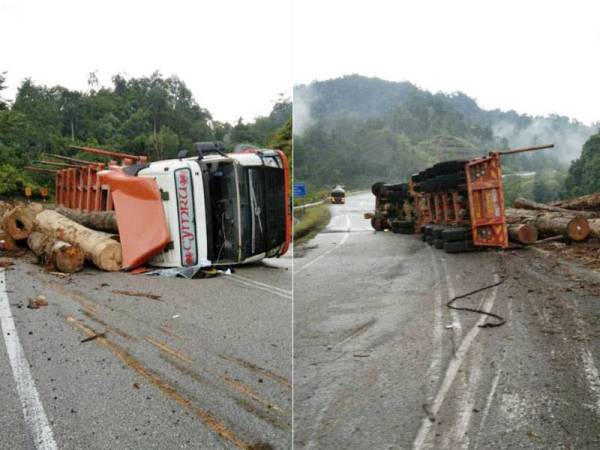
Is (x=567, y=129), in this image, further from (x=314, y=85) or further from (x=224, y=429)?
(x=224, y=429)

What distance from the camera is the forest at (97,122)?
51.9 feet

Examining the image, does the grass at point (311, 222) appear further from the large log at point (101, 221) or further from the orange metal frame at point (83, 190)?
the orange metal frame at point (83, 190)

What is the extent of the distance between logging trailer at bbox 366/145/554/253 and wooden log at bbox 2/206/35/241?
18.8 ft

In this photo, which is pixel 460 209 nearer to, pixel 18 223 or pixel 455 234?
pixel 455 234

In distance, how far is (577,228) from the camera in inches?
260

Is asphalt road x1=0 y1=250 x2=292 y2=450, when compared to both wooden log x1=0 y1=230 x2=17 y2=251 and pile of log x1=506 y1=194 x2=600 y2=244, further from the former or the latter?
pile of log x1=506 y1=194 x2=600 y2=244

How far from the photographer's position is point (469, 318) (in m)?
3.09

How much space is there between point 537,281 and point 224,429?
123 inches

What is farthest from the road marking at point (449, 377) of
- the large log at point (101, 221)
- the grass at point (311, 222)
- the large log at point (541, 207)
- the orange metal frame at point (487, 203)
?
the large log at point (101, 221)

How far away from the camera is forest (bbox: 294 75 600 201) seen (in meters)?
1.93

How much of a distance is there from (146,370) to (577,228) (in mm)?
5765

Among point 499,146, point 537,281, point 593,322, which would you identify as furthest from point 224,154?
point 593,322

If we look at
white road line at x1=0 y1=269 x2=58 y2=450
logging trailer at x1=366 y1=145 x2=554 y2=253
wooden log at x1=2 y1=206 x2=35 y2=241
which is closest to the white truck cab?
logging trailer at x1=366 y1=145 x2=554 y2=253

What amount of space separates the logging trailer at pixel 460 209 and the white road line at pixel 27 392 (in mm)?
3059
